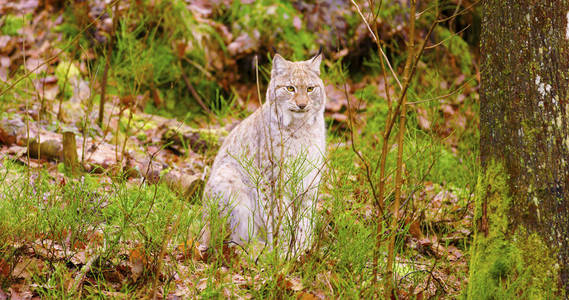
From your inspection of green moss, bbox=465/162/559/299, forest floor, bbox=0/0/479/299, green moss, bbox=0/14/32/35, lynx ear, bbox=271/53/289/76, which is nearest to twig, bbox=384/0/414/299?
forest floor, bbox=0/0/479/299

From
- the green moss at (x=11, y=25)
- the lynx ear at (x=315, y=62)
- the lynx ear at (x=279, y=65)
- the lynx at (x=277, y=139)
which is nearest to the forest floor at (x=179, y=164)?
the green moss at (x=11, y=25)

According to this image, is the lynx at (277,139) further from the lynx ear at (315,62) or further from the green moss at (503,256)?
the green moss at (503,256)

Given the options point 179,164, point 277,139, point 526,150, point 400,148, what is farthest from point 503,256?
point 179,164

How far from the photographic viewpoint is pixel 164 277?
2865 mm

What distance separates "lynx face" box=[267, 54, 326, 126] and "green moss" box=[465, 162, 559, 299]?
182 centimetres

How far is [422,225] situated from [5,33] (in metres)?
6.11

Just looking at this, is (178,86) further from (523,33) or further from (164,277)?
(523,33)

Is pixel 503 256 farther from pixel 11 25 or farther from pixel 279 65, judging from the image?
pixel 11 25

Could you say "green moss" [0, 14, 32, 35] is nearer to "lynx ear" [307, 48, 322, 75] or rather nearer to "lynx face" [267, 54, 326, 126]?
"lynx face" [267, 54, 326, 126]

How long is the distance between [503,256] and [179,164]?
3568mm

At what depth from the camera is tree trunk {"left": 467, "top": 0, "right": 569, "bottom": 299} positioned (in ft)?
7.82

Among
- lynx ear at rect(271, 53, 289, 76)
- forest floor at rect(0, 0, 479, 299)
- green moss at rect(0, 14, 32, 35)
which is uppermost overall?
lynx ear at rect(271, 53, 289, 76)

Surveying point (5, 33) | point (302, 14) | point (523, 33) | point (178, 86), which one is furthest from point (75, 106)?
point (523, 33)

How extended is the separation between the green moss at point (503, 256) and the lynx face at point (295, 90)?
182 cm
